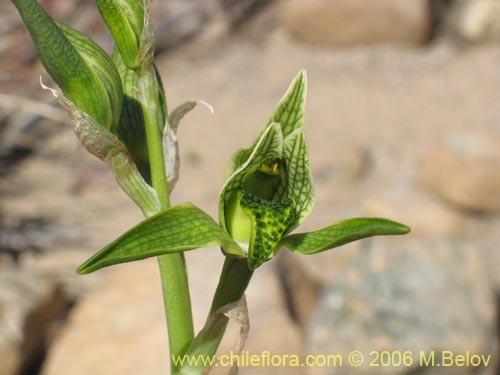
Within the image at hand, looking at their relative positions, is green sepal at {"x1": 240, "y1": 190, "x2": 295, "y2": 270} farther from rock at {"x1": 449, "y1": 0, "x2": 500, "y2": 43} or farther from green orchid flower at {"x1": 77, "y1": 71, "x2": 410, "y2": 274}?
rock at {"x1": 449, "y1": 0, "x2": 500, "y2": 43}

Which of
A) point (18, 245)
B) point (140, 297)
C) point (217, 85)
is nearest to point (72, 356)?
point (140, 297)

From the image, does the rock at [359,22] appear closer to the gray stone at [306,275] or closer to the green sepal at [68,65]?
the gray stone at [306,275]

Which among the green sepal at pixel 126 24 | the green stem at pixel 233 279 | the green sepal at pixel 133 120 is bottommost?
the green stem at pixel 233 279

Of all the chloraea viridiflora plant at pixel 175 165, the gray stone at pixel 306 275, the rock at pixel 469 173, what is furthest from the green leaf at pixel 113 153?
the rock at pixel 469 173

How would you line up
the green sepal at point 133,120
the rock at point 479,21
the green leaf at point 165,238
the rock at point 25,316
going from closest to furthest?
the green leaf at point 165,238
the green sepal at point 133,120
the rock at point 25,316
the rock at point 479,21

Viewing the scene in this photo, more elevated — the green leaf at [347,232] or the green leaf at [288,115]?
the green leaf at [288,115]

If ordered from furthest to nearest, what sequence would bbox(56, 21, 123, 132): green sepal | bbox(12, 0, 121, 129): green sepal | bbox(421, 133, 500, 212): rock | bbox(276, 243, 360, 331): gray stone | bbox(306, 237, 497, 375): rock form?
1. bbox(421, 133, 500, 212): rock
2. bbox(276, 243, 360, 331): gray stone
3. bbox(306, 237, 497, 375): rock
4. bbox(56, 21, 123, 132): green sepal
5. bbox(12, 0, 121, 129): green sepal

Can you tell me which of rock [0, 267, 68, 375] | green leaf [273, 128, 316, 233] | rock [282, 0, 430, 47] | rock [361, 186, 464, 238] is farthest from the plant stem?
rock [282, 0, 430, 47]
